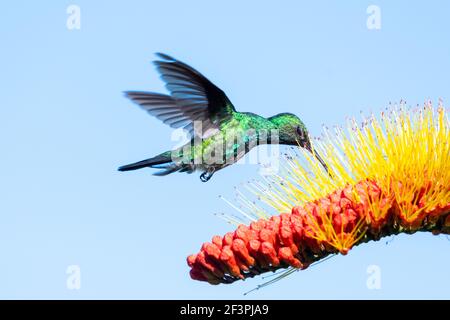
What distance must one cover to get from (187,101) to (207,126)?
47 cm

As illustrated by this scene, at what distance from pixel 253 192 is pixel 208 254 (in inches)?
21.1

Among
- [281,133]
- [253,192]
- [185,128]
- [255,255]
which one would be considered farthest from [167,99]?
[255,255]

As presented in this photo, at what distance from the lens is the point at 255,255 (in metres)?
3.92

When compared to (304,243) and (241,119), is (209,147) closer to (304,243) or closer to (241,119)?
(241,119)

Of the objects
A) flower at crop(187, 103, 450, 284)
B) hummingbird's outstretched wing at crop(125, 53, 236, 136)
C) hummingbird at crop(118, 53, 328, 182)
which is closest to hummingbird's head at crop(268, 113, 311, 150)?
hummingbird at crop(118, 53, 328, 182)

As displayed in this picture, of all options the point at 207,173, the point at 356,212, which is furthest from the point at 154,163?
the point at 356,212

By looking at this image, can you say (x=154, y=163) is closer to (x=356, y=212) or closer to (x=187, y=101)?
(x=187, y=101)

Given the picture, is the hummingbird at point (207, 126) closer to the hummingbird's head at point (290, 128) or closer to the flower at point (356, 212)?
the hummingbird's head at point (290, 128)

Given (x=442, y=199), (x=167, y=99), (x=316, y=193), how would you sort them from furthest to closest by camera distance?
(x=167, y=99) → (x=316, y=193) → (x=442, y=199)

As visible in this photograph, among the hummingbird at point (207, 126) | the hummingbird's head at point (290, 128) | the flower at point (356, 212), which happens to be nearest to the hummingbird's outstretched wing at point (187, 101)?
the hummingbird at point (207, 126)

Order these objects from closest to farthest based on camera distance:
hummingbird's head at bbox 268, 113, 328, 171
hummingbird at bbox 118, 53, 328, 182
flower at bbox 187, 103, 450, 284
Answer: flower at bbox 187, 103, 450, 284 → hummingbird at bbox 118, 53, 328, 182 → hummingbird's head at bbox 268, 113, 328, 171

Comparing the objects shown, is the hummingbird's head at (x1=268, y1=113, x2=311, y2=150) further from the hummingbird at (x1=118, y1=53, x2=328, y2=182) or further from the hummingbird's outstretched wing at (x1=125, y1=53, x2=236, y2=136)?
the hummingbird's outstretched wing at (x1=125, y1=53, x2=236, y2=136)

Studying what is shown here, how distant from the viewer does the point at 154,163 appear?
7391 millimetres

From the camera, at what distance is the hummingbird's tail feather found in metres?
7.17
